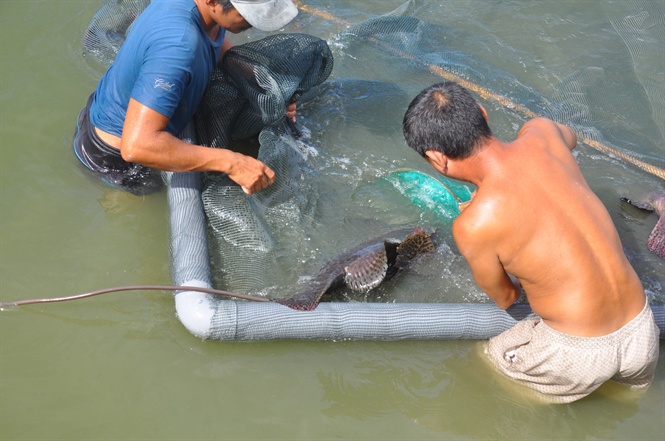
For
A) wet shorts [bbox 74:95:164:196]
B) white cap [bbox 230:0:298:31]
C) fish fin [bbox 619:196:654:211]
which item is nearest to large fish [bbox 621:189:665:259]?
fish fin [bbox 619:196:654:211]

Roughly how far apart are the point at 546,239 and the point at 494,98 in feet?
8.25

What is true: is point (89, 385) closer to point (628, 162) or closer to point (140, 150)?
point (140, 150)

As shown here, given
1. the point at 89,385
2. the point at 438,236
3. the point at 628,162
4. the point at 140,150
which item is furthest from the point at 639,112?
the point at 89,385

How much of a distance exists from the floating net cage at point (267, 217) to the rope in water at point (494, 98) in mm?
863

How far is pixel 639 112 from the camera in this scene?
5406mm

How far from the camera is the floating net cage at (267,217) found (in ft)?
11.6

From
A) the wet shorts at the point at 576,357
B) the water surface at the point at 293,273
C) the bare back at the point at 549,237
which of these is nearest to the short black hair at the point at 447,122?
the bare back at the point at 549,237

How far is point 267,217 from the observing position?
4180mm

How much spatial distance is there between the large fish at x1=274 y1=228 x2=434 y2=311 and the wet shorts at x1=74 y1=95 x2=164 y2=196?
1344mm

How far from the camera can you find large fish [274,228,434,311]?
368cm

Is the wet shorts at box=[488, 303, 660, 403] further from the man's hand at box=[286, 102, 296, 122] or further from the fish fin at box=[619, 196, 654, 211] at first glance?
the man's hand at box=[286, 102, 296, 122]

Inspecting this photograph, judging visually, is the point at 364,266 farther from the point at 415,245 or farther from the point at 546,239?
→ the point at 546,239

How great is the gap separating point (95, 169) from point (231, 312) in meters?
1.57

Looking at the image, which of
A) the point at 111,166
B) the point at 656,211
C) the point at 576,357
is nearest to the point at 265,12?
the point at 111,166
